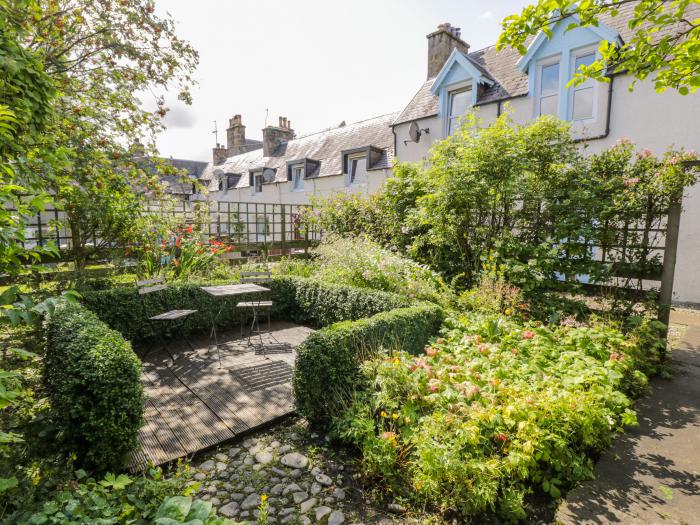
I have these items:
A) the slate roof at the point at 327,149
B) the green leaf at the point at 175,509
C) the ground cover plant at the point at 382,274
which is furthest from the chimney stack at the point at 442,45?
the green leaf at the point at 175,509

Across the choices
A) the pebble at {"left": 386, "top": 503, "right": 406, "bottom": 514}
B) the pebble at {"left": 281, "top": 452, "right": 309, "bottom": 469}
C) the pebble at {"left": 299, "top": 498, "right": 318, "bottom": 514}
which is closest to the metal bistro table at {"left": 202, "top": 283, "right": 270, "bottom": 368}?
the pebble at {"left": 281, "top": 452, "right": 309, "bottom": 469}

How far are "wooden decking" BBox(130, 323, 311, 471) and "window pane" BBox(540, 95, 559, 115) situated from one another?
891 centimetres

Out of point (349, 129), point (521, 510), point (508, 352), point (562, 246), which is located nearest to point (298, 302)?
point (508, 352)

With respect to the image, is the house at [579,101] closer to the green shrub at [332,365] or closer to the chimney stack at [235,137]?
the green shrub at [332,365]

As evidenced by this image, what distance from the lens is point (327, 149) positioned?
19.4 metres

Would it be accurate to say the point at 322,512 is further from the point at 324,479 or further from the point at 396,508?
the point at 396,508

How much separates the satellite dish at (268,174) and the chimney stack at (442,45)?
11.2m

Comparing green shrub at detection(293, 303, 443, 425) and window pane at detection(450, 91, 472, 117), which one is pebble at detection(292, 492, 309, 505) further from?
window pane at detection(450, 91, 472, 117)

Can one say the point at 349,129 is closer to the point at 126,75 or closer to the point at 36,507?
the point at 126,75

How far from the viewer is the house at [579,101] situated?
8117mm

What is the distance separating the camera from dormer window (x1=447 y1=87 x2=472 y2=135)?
11594mm

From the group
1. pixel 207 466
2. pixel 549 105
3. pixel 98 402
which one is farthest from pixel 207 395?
pixel 549 105

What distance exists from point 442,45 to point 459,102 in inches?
120

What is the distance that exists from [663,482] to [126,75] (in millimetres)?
8499
